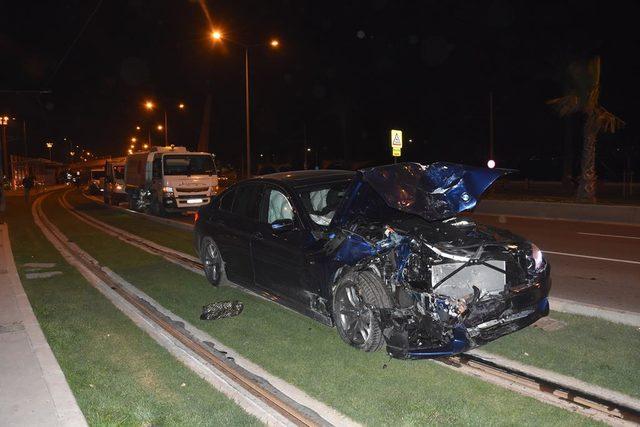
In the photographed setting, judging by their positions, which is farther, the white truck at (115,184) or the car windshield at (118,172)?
the car windshield at (118,172)

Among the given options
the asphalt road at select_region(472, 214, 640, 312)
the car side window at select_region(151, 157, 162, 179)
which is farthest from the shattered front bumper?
the car side window at select_region(151, 157, 162, 179)

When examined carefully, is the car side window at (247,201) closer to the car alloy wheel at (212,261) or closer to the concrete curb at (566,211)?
the car alloy wheel at (212,261)

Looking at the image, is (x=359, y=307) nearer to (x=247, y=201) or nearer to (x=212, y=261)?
(x=247, y=201)

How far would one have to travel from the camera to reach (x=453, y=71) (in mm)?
49125

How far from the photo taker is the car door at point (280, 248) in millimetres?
5871

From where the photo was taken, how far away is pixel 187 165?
2125 cm

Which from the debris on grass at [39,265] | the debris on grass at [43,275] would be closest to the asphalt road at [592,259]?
the debris on grass at [43,275]

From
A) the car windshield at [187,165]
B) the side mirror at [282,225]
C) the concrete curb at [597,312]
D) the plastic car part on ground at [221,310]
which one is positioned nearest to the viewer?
the concrete curb at [597,312]

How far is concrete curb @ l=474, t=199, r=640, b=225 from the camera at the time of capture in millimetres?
16266

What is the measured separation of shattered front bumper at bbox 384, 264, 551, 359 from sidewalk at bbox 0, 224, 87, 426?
2412 mm

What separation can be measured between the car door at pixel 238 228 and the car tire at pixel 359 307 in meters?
1.89

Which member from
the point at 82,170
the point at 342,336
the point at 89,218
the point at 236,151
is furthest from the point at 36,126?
the point at 342,336

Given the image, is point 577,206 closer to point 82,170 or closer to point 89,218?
point 89,218

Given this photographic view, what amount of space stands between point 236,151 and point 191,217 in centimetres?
4228
